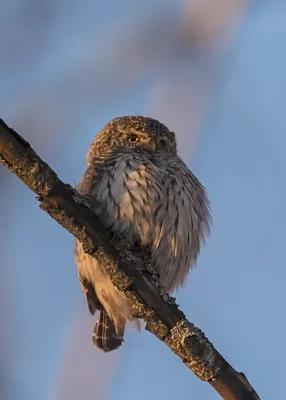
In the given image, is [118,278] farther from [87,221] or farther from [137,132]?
[137,132]

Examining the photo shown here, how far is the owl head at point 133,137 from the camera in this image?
4.14 m

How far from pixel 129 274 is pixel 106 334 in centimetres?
136

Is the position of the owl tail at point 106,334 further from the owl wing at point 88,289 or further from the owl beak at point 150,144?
the owl beak at point 150,144

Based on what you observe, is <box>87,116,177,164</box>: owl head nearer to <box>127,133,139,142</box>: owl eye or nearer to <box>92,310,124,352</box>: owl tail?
<box>127,133,139,142</box>: owl eye

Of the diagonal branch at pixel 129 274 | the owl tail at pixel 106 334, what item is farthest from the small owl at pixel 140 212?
the diagonal branch at pixel 129 274

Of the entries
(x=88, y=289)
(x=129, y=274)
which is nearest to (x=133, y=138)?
(x=88, y=289)

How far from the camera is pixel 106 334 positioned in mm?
3936

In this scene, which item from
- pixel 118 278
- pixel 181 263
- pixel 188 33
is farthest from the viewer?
pixel 181 263

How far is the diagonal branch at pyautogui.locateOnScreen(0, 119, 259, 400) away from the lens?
2.28 metres

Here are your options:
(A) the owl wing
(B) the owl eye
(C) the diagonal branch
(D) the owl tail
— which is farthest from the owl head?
(C) the diagonal branch

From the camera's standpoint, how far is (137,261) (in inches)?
110

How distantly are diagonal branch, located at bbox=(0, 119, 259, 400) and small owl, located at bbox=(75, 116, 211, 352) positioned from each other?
607 mm

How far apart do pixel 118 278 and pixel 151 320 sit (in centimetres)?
22

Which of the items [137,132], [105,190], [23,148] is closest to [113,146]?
[137,132]
